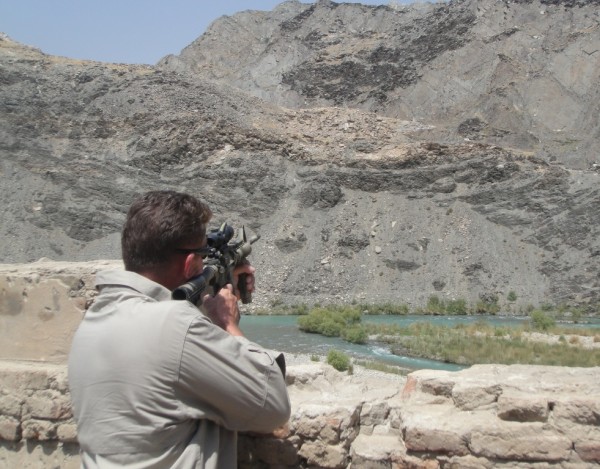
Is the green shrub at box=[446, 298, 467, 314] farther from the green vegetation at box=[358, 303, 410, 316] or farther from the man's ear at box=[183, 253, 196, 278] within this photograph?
the man's ear at box=[183, 253, 196, 278]

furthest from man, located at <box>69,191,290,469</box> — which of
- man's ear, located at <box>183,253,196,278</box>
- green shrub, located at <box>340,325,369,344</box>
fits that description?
green shrub, located at <box>340,325,369,344</box>

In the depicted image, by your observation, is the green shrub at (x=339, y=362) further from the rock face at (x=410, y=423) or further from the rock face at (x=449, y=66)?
the rock face at (x=449, y=66)

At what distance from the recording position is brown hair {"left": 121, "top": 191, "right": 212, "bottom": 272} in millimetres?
2484

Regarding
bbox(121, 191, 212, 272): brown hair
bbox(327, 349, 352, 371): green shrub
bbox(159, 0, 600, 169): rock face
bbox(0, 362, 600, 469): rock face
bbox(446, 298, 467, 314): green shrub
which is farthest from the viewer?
bbox(159, 0, 600, 169): rock face

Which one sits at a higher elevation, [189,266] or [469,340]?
[189,266]

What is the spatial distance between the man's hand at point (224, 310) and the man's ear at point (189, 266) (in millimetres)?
191

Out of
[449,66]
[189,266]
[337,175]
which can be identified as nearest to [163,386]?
[189,266]

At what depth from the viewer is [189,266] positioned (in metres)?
2.57

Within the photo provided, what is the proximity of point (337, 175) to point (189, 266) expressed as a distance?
171 ft

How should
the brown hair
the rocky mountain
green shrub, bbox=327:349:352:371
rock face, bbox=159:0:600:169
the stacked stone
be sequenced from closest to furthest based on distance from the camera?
the brown hair, the stacked stone, green shrub, bbox=327:349:352:371, the rocky mountain, rock face, bbox=159:0:600:169

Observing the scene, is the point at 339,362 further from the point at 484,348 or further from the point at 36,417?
the point at 36,417

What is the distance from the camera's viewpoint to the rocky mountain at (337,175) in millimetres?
45688

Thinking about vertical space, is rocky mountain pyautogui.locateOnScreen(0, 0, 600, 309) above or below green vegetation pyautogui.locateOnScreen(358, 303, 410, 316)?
above

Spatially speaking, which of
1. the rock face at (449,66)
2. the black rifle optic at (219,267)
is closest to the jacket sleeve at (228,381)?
the black rifle optic at (219,267)
